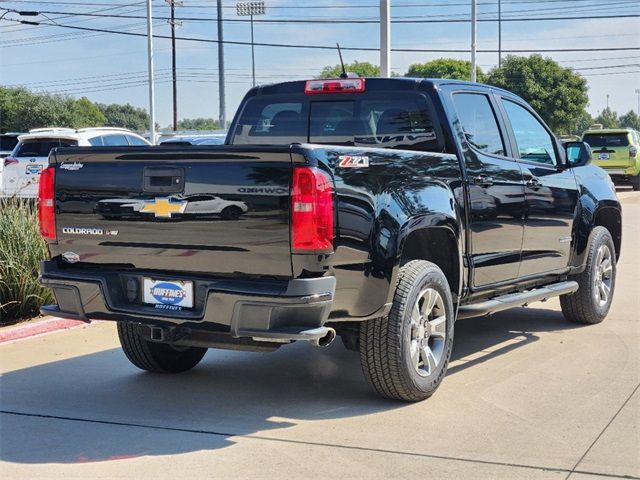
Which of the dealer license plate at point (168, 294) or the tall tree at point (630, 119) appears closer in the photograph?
the dealer license plate at point (168, 294)

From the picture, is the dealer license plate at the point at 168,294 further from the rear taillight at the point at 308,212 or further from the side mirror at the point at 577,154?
the side mirror at the point at 577,154

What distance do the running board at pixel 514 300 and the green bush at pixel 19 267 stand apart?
4.16 meters

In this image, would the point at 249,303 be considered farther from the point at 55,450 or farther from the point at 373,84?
the point at 373,84

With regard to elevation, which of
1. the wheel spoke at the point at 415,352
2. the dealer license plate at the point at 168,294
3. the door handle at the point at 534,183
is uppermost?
the door handle at the point at 534,183

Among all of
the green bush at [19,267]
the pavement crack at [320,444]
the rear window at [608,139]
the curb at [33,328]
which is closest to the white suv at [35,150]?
the green bush at [19,267]

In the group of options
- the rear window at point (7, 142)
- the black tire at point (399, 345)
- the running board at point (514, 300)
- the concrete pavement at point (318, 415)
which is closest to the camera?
the concrete pavement at point (318, 415)

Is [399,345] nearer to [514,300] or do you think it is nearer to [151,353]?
[514,300]

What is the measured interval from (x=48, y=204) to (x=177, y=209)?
98 cm

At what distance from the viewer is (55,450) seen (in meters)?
4.68

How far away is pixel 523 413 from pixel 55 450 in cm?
267

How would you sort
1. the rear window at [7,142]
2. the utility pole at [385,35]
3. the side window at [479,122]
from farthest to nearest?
the rear window at [7,142]
the utility pole at [385,35]
the side window at [479,122]

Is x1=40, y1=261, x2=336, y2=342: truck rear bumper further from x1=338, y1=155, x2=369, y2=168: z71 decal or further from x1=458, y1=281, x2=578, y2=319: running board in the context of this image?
x1=458, y1=281, x2=578, y2=319: running board

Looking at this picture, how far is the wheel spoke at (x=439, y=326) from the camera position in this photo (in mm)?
5578

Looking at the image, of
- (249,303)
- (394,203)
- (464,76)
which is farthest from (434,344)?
(464,76)
